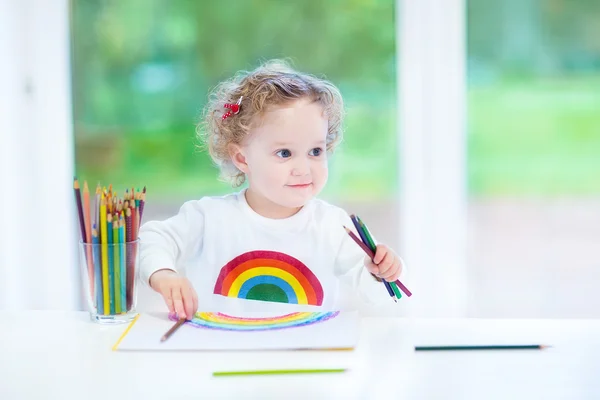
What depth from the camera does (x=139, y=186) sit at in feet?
6.30

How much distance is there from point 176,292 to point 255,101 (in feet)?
1.20

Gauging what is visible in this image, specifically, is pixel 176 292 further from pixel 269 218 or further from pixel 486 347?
pixel 486 347

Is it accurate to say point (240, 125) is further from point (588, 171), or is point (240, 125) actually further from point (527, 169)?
point (588, 171)

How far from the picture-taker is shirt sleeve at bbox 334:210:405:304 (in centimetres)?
148

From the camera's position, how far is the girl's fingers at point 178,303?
1.30m

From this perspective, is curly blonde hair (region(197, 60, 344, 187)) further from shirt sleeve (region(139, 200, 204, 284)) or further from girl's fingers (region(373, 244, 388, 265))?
girl's fingers (region(373, 244, 388, 265))

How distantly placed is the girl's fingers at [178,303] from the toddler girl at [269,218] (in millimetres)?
102

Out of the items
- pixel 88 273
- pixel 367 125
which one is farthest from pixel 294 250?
pixel 367 125

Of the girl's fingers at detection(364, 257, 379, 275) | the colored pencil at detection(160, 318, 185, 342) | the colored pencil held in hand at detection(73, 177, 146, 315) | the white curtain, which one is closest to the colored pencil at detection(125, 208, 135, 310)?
the colored pencil held in hand at detection(73, 177, 146, 315)

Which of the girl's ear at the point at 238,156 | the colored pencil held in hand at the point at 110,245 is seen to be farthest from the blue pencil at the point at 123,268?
the girl's ear at the point at 238,156

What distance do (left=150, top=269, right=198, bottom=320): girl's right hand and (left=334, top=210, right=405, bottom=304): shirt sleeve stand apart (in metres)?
0.31

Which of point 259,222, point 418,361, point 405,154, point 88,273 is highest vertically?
point 405,154

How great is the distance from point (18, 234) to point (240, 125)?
879 mm

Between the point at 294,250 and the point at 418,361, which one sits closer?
the point at 418,361
